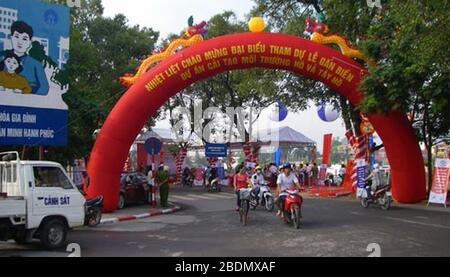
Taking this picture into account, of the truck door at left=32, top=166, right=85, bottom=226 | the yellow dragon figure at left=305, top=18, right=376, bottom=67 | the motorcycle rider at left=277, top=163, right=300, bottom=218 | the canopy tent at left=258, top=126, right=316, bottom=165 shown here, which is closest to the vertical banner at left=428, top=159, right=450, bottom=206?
the yellow dragon figure at left=305, top=18, right=376, bottom=67

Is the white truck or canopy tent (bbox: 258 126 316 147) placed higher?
canopy tent (bbox: 258 126 316 147)

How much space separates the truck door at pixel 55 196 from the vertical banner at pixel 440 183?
11.5 meters

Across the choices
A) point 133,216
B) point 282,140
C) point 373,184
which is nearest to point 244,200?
point 133,216

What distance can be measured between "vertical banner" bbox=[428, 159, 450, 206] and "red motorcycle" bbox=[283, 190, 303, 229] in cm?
639

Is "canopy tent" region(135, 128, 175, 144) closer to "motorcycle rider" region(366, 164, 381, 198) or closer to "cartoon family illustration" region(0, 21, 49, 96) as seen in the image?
"motorcycle rider" region(366, 164, 381, 198)

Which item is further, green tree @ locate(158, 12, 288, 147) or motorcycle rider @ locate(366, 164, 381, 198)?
green tree @ locate(158, 12, 288, 147)

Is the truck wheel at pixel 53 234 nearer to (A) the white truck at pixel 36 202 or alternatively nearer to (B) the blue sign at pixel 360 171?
(A) the white truck at pixel 36 202

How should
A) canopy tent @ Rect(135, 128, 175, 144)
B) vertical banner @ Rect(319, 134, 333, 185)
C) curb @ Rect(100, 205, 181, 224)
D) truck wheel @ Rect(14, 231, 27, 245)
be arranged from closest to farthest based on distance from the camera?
truck wheel @ Rect(14, 231, 27, 245), curb @ Rect(100, 205, 181, 224), vertical banner @ Rect(319, 134, 333, 185), canopy tent @ Rect(135, 128, 175, 144)

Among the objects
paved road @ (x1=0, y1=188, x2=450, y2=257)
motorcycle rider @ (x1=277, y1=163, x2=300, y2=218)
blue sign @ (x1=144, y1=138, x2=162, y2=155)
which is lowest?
paved road @ (x1=0, y1=188, x2=450, y2=257)

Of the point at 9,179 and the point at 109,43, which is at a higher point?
the point at 109,43

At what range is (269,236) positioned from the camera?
467 inches

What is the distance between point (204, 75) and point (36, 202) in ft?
26.9

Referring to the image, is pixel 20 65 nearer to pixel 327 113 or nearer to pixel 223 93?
pixel 327 113

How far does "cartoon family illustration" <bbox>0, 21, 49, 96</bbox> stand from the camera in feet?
45.7
